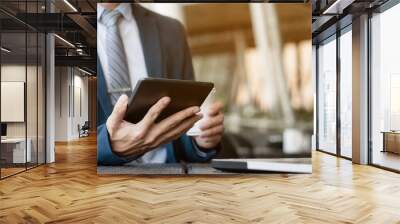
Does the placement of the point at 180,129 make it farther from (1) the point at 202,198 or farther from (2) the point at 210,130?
(1) the point at 202,198

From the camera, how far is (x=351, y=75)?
8922 millimetres

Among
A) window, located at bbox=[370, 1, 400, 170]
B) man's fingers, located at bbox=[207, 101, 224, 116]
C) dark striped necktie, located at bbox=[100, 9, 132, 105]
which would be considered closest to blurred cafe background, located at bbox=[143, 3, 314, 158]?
man's fingers, located at bbox=[207, 101, 224, 116]

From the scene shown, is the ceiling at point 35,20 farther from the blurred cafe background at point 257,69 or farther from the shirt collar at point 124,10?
the blurred cafe background at point 257,69

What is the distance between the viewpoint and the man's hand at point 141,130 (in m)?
6.29

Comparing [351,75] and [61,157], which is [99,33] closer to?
[61,157]

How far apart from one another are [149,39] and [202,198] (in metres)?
2.81

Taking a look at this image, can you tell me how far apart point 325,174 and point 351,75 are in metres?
3.04

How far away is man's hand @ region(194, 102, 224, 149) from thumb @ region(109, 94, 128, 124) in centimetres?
125

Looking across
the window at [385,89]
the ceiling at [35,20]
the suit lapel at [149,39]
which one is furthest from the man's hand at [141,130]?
the window at [385,89]

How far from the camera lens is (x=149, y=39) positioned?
6.41m

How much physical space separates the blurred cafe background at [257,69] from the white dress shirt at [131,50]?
2.64 feet

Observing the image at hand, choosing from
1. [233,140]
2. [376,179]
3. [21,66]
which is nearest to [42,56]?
[21,66]

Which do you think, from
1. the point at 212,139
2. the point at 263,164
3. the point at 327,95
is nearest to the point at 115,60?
the point at 212,139

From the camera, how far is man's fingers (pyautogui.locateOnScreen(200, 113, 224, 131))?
21.2 ft
